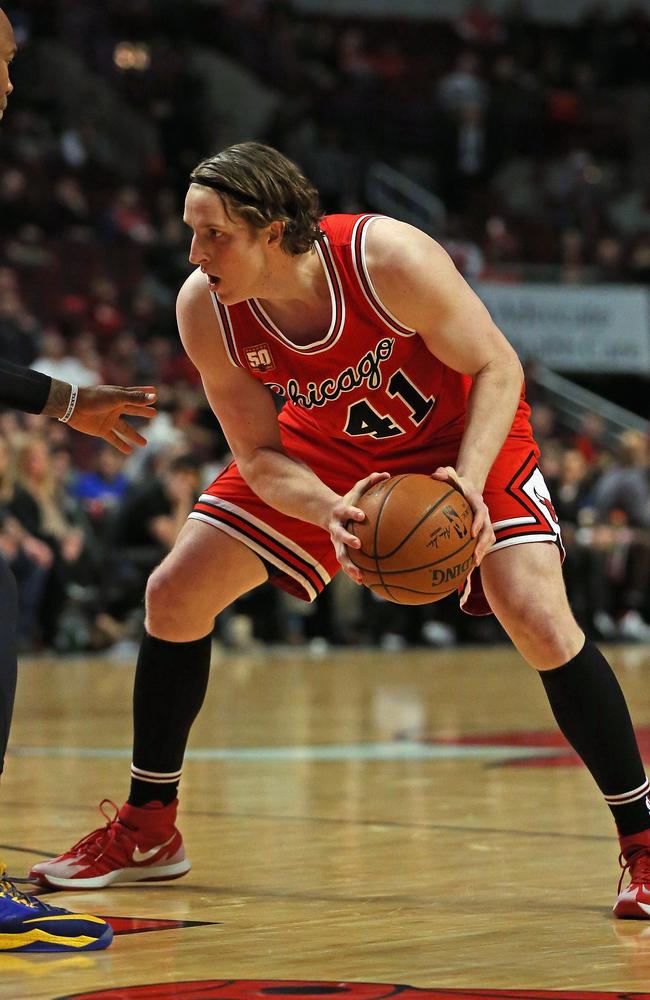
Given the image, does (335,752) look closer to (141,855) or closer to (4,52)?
(141,855)

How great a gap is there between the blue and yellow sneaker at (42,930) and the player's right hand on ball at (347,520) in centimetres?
88

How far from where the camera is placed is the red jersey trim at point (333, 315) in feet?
12.3

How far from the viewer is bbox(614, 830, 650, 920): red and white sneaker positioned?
11.1ft

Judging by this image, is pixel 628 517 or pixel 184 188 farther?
pixel 184 188

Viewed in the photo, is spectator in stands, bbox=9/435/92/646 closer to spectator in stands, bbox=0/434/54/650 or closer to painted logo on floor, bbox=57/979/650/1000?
spectator in stands, bbox=0/434/54/650

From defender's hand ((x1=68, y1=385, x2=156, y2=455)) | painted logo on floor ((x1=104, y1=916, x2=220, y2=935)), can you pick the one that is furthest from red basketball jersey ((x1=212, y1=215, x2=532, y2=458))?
painted logo on floor ((x1=104, y1=916, x2=220, y2=935))

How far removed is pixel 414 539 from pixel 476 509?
7.9 inches

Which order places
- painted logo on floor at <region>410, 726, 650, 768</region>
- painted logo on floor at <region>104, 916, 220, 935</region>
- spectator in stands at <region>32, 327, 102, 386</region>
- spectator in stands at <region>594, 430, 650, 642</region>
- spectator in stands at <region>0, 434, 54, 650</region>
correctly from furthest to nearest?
1. spectator in stands at <region>594, 430, 650, 642</region>
2. spectator in stands at <region>32, 327, 102, 386</region>
3. spectator in stands at <region>0, 434, 54, 650</region>
4. painted logo on floor at <region>410, 726, 650, 768</region>
5. painted logo on floor at <region>104, 916, 220, 935</region>

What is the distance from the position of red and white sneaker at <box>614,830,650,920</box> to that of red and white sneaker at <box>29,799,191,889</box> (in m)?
1.09

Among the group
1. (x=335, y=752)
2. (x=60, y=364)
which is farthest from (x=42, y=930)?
(x=60, y=364)

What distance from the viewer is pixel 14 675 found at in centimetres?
314

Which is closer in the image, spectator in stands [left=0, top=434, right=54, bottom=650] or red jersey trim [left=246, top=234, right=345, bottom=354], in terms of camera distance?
red jersey trim [left=246, top=234, right=345, bottom=354]

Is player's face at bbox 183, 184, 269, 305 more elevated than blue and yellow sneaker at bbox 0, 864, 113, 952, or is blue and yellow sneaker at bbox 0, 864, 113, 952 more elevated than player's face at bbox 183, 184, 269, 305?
player's face at bbox 183, 184, 269, 305

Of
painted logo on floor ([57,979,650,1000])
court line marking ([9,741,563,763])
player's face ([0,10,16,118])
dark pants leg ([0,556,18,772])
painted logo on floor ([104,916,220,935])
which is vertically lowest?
court line marking ([9,741,563,763])
